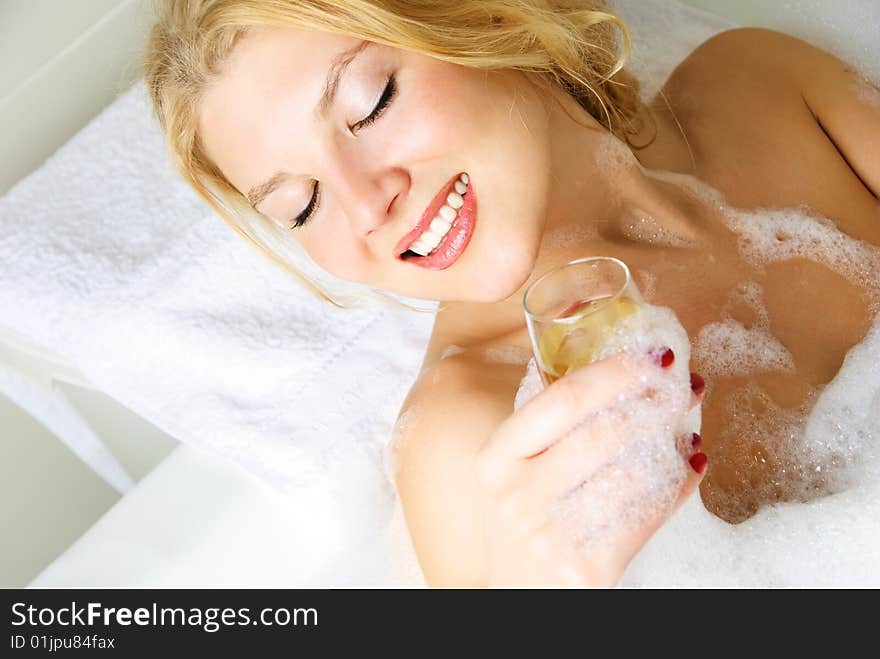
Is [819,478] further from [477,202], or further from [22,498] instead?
[22,498]

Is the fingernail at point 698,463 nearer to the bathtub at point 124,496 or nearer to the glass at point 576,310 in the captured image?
the glass at point 576,310

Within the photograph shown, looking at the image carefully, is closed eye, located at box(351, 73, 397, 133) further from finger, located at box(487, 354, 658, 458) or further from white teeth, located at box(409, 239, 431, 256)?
finger, located at box(487, 354, 658, 458)

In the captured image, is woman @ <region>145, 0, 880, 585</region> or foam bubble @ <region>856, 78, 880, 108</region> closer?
woman @ <region>145, 0, 880, 585</region>

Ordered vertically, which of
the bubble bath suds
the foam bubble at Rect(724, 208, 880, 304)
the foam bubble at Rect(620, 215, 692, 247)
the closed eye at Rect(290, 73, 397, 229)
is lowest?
the bubble bath suds

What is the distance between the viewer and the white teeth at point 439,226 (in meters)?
1.32

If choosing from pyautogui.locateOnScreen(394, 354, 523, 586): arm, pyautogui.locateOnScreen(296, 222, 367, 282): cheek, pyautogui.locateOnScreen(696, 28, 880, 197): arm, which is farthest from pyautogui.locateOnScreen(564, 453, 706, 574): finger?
pyautogui.locateOnScreen(696, 28, 880, 197): arm

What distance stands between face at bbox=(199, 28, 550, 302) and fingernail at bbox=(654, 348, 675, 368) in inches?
15.0

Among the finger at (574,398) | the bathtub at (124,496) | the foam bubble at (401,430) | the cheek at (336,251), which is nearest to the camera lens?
the finger at (574,398)

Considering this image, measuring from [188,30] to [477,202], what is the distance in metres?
0.46

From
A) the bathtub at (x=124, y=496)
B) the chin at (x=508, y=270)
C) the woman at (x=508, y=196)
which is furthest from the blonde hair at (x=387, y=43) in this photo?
the bathtub at (x=124, y=496)

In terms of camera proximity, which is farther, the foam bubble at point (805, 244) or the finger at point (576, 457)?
the foam bubble at point (805, 244)

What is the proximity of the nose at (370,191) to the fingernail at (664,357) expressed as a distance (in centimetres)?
44

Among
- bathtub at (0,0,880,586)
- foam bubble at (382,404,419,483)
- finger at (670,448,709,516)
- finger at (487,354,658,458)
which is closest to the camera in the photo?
finger at (487,354,658,458)

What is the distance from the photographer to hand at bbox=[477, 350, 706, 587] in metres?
0.97
